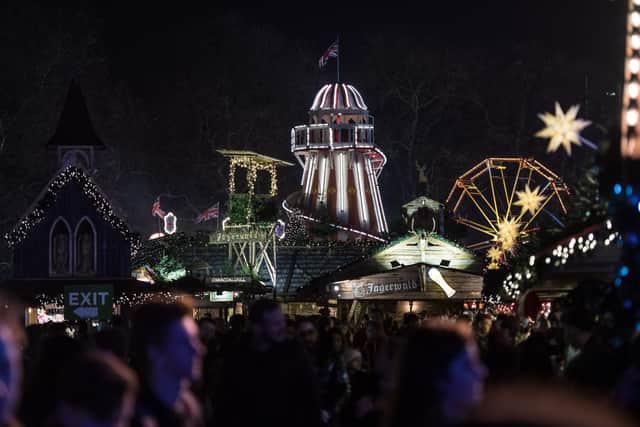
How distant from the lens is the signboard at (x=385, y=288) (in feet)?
138

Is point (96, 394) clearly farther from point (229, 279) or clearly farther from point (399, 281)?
point (229, 279)

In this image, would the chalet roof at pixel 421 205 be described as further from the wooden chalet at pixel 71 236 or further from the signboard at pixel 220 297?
the wooden chalet at pixel 71 236

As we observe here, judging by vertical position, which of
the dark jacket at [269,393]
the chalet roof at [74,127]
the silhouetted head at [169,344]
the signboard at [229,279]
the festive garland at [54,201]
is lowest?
the dark jacket at [269,393]

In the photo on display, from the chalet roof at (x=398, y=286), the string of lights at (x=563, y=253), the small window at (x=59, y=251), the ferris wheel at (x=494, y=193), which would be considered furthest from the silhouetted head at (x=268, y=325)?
the small window at (x=59, y=251)

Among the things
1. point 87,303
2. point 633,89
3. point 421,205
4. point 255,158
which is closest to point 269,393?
point 633,89

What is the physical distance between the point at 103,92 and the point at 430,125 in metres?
17.1

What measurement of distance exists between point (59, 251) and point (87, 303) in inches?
762

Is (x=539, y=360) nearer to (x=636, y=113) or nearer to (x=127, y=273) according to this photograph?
(x=636, y=113)

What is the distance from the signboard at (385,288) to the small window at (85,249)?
838 centimetres

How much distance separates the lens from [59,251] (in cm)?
4444

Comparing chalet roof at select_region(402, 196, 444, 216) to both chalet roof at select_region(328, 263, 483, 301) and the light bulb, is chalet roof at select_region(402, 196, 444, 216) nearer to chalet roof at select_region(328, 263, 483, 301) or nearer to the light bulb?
chalet roof at select_region(328, 263, 483, 301)

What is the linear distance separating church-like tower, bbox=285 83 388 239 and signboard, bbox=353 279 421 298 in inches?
786

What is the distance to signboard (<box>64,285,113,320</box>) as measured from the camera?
2534 cm

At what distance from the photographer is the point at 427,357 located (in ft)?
17.1
